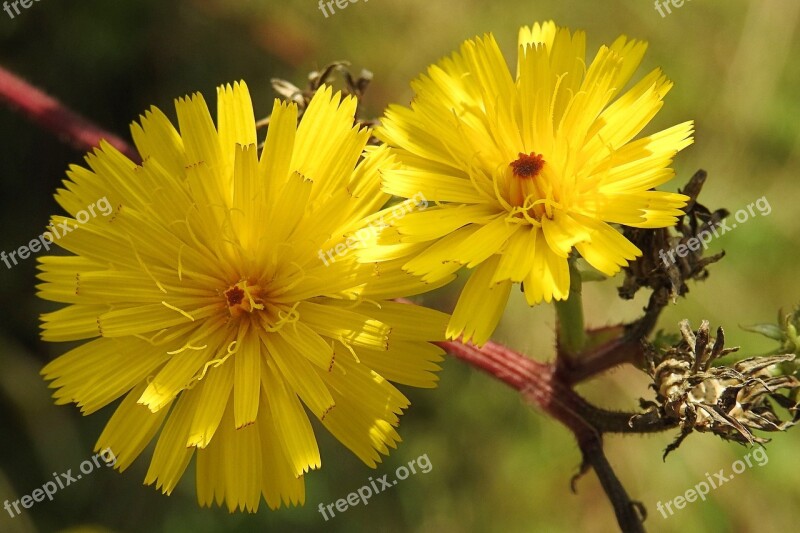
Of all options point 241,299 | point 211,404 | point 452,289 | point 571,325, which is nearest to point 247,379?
point 211,404

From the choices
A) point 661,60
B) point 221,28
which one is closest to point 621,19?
point 661,60

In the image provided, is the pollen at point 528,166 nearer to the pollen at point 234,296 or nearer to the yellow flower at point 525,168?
the yellow flower at point 525,168

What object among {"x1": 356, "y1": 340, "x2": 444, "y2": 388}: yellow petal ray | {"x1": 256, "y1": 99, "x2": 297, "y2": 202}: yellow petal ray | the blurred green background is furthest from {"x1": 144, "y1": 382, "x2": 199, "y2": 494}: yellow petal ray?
the blurred green background

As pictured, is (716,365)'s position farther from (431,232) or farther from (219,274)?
(219,274)

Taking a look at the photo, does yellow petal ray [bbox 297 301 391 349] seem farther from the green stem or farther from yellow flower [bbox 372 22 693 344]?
the green stem

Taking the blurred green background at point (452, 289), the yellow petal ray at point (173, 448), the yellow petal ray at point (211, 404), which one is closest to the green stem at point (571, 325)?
the yellow petal ray at point (211, 404)

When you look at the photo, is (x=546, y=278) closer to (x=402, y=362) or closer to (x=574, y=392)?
(x=402, y=362)
